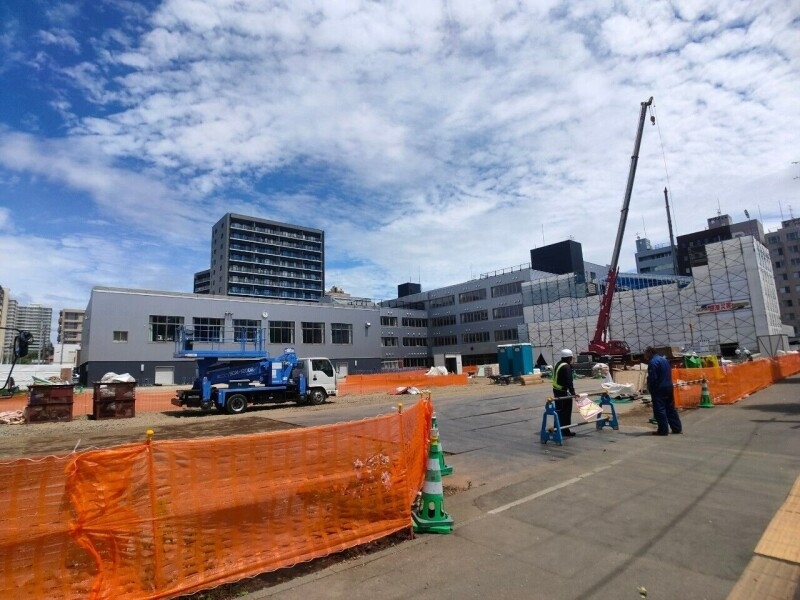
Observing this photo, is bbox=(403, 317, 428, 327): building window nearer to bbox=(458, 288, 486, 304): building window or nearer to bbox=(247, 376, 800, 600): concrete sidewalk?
bbox=(458, 288, 486, 304): building window

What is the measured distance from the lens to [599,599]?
357 centimetres

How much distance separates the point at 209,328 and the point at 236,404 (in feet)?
103

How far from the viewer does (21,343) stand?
21.6m

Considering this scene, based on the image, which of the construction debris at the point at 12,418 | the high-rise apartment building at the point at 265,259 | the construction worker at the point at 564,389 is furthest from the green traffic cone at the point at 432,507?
the high-rise apartment building at the point at 265,259

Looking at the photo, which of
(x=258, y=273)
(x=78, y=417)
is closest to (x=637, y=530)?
(x=78, y=417)

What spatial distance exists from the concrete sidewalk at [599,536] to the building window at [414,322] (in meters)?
73.6

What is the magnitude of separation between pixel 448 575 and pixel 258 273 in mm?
113268

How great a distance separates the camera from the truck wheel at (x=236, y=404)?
21578 mm

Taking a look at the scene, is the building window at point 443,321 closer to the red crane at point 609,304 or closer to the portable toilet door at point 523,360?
the red crane at point 609,304

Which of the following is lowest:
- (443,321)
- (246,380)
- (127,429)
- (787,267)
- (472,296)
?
(127,429)

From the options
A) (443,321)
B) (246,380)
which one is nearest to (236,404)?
(246,380)

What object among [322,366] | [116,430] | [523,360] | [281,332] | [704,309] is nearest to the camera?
[116,430]

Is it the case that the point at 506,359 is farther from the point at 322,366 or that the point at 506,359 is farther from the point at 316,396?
the point at 316,396

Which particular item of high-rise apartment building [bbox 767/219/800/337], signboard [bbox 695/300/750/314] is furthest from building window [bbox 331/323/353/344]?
high-rise apartment building [bbox 767/219/800/337]
